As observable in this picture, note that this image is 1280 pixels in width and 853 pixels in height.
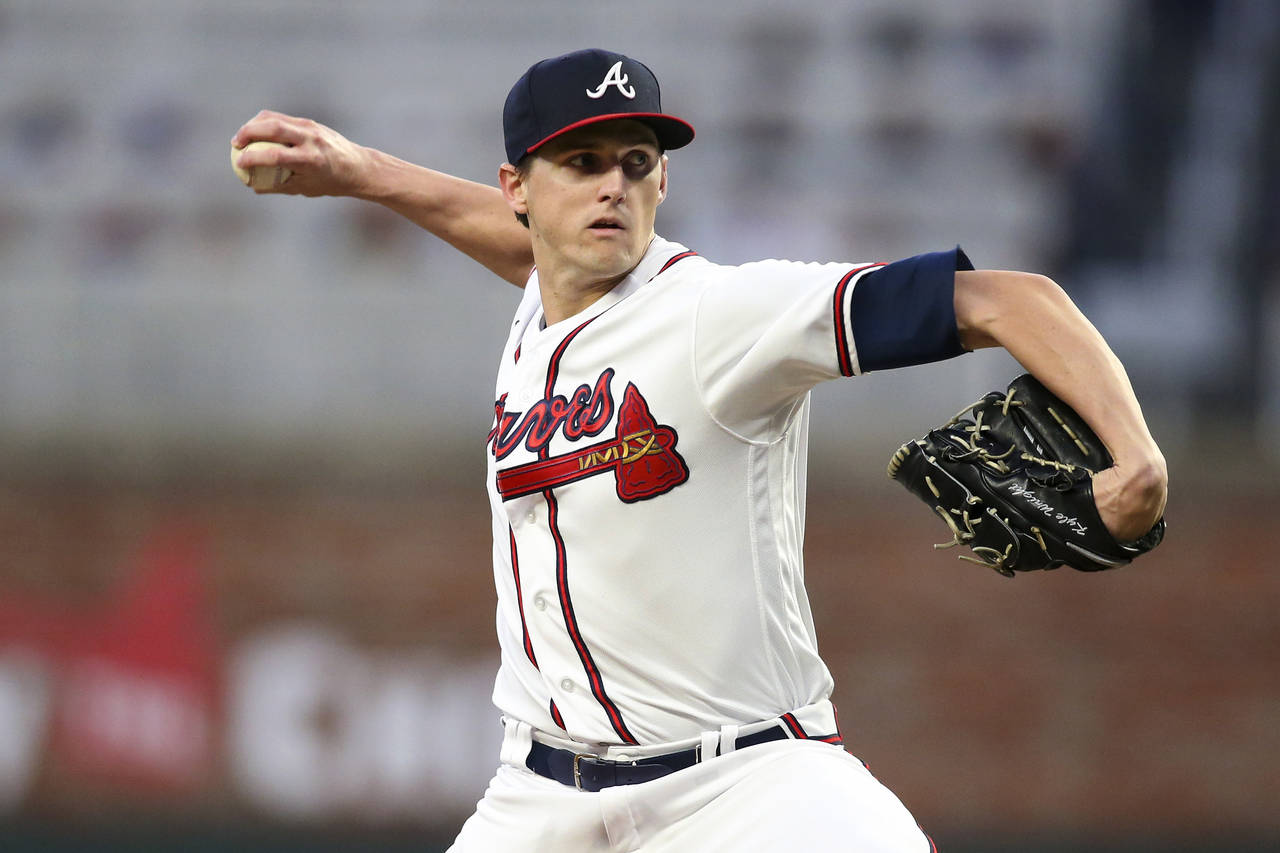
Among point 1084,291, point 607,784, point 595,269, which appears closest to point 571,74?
point 595,269

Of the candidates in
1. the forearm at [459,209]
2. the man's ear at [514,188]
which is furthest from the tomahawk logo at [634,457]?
the forearm at [459,209]

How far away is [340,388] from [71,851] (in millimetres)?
2296

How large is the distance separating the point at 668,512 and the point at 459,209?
1147mm

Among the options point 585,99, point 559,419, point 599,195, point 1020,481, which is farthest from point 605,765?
point 585,99

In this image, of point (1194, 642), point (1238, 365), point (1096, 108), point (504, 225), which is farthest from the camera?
point (1096, 108)

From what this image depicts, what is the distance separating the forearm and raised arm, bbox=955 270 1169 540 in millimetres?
1418

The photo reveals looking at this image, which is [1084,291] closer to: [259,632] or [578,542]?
[259,632]

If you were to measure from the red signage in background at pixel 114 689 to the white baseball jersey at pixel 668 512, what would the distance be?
410 centimetres

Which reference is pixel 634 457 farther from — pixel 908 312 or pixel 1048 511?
pixel 1048 511

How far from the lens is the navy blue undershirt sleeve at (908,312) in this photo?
2133mm

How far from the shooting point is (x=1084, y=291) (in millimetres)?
7031

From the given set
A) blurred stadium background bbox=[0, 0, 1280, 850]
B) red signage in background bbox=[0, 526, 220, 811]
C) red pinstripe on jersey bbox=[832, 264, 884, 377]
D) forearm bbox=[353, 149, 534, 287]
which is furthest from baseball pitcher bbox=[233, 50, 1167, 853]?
red signage in background bbox=[0, 526, 220, 811]

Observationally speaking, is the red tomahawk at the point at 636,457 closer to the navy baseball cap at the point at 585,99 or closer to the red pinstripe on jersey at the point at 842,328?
the red pinstripe on jersey at the point at 842,328

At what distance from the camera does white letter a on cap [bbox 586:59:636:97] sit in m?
2.60
